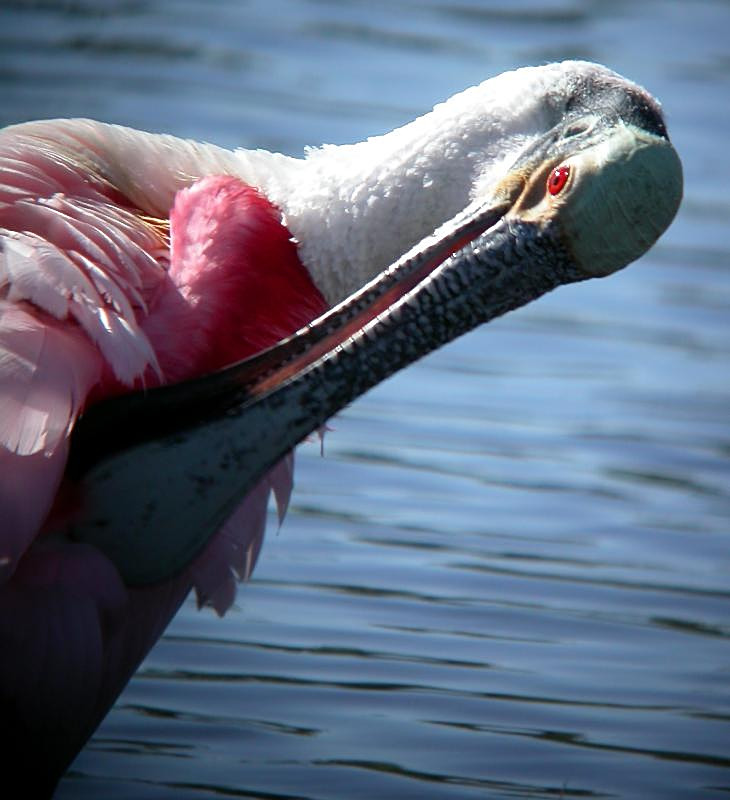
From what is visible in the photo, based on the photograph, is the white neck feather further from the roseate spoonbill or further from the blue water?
the blue water

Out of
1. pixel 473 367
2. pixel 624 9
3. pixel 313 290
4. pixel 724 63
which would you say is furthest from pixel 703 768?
pixel 624 9

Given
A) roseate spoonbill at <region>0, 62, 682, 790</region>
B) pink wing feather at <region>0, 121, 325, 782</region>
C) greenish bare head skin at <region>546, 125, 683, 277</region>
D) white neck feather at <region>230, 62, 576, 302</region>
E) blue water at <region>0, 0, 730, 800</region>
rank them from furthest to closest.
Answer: blue water at <region>0, 0, 730, 800</region>, white neck feather at <region>230, 62, 576, 302</region>, greenish bare head skin at <region>546, 125, 683, 277</region>, roseate spoonbill at <region>0, 62, 682, 790</region>, pink wing feather at <region>0, 121, 325, 782</region>

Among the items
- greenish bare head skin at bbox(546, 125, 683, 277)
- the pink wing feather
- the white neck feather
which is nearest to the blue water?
the pink wing feather

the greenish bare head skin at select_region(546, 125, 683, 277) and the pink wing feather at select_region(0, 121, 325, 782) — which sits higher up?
the greenish bare head skin at select_region(546, 125, 683, 277)

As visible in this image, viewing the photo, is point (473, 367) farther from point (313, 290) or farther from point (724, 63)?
point (724, 63)

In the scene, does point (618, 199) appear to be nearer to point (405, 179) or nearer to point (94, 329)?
point (405, 179)

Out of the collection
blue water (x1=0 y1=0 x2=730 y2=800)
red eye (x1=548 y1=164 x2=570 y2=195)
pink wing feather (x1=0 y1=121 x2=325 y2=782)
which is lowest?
blue water (x1=0 y1=0 x2=730 y2=800)

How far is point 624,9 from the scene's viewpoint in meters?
13.3

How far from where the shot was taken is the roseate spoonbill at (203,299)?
4324mm

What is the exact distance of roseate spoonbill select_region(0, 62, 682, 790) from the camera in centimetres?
432

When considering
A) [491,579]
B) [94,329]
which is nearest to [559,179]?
[94,329]

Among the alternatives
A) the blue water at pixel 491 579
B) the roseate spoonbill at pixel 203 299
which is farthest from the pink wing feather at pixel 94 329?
the blue water at pixel 491 579

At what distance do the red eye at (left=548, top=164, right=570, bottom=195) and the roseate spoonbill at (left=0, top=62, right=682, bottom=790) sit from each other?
14 millimetres

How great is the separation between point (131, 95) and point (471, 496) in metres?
4.69
